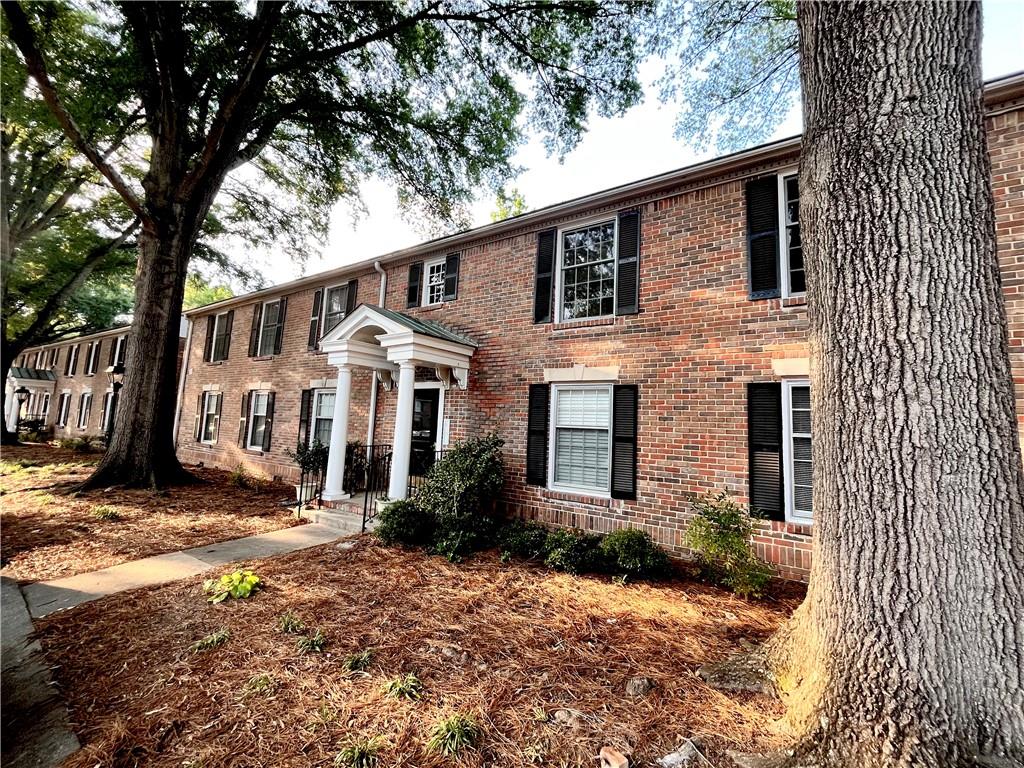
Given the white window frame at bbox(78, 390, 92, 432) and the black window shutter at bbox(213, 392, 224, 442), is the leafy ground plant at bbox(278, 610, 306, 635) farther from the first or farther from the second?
the white window frame at bbox(78, 390, 92, 432)

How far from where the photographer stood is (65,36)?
25.1 feet

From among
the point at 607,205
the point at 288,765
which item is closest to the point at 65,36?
the point at 607,205

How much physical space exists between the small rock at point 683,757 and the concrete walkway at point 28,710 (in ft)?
10.5

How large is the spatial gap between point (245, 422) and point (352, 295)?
5.54 meters

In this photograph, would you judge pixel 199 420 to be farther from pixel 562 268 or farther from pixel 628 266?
pixel 628 266

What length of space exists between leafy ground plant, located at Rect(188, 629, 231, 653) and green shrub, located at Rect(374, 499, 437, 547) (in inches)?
108

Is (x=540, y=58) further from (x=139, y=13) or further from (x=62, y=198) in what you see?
(x=62, y=198)

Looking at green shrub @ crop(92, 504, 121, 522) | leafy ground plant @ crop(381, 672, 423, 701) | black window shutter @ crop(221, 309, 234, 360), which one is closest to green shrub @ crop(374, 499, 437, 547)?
leafy ground plant @ crop(381, 672, 423, 701)

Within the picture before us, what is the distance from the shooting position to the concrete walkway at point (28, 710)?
87.2 inches

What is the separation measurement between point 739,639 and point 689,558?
1.93 metres

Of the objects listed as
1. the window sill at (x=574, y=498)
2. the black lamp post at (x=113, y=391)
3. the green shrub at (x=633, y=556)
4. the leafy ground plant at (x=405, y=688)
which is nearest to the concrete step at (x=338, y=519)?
the window sill at (x=574, y=498)

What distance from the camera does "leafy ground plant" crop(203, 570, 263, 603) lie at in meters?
4.23

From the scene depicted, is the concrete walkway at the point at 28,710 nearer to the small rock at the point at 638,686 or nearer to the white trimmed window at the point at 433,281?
the small rock at the point at 638,686

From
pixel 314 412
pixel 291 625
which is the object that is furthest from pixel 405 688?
pixel 314 412
